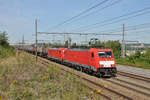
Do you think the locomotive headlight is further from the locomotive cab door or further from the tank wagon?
the locomotive cab door

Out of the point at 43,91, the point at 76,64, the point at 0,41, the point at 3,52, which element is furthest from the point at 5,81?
the point at 0,41

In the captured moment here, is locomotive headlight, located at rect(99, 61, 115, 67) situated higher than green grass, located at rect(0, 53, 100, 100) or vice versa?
locomotive headlight, located at rect(99, 61, 115, 67)

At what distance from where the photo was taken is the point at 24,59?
55.1 feet

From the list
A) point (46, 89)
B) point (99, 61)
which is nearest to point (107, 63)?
point (99, 61)

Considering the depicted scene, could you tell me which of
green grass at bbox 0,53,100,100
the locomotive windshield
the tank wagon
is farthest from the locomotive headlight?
green grass at bbox 0,53,100,100

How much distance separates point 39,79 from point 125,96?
586 centimetres

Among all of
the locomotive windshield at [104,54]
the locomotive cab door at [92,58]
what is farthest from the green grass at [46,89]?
the locomotive windshield at [104,54]

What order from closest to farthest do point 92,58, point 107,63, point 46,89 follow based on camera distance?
point 46,89
point 107,63
point 92,58

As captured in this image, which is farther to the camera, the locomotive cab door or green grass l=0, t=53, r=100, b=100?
the locomotive cab door

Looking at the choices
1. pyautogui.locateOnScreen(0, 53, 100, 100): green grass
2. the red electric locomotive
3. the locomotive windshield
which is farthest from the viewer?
the locomotive windshield

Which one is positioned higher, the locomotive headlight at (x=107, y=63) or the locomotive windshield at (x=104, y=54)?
the locomotive windshield at (x=104, y=54)

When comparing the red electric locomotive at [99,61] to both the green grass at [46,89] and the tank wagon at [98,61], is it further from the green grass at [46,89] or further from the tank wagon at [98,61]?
the green grass at [46,89]

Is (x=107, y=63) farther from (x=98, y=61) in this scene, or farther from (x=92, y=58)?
(x=92, y=58)

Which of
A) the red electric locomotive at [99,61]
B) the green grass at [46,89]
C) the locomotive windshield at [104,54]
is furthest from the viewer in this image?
the locomotive windshield at [104,54]
